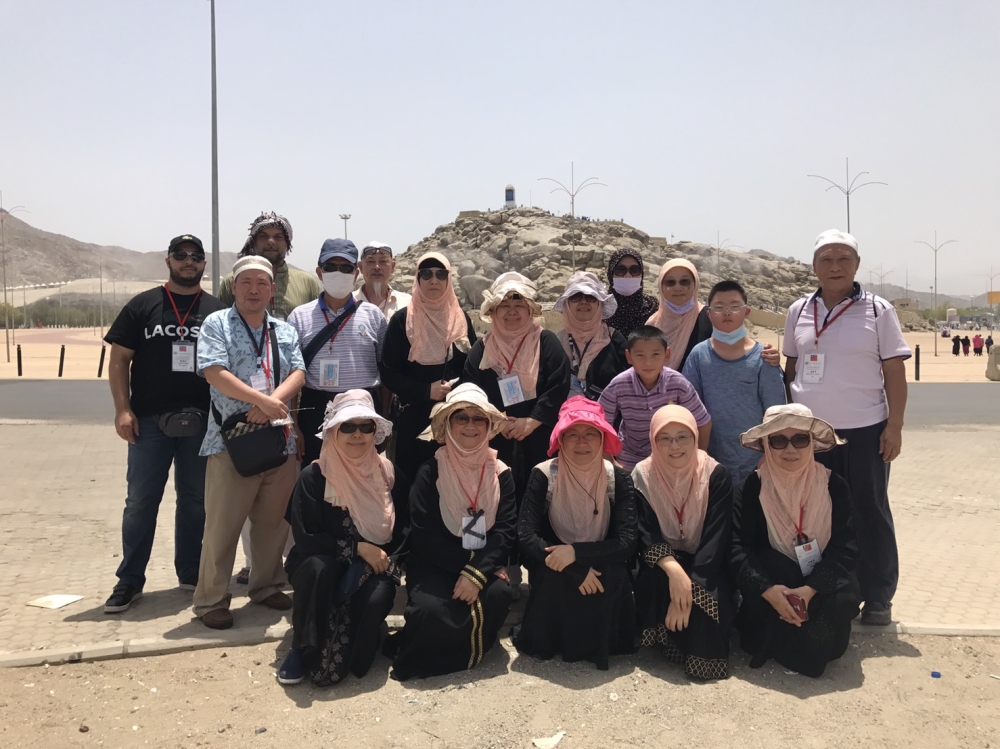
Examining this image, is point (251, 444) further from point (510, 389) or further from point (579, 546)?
point (579, 546)

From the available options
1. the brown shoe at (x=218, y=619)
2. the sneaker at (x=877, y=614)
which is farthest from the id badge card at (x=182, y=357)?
the sneaker at (x=877, y=614)

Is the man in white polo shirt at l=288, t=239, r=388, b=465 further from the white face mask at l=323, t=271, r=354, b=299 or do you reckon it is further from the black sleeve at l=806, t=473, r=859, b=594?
the black sleeve at l=806, t=473, r=859, b=594

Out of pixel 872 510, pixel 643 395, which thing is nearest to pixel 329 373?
pixel 643 395

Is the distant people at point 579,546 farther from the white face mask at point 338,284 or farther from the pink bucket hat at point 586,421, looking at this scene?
the white face mask at point 338,284

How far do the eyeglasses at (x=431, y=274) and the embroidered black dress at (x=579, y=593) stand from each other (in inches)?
54.7

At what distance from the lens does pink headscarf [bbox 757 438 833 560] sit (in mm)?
4004

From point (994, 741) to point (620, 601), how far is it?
5.36 feet

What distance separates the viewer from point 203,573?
4.39 metres

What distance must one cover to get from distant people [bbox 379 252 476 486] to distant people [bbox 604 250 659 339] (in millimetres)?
1122

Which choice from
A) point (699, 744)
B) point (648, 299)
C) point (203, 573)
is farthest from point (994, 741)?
point (203, 573)

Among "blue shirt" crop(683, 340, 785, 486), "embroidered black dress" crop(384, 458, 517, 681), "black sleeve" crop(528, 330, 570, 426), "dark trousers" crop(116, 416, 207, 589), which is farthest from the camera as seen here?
"dark trousers" crop(116, 416, 207, 589)

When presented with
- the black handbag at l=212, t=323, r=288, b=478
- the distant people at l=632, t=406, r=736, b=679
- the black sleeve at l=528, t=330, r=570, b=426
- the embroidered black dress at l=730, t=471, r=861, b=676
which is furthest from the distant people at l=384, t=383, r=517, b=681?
the embroidered black dress at l=730, t=471, r=861, b=676

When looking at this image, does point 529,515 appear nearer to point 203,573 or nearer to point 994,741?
point 203,573

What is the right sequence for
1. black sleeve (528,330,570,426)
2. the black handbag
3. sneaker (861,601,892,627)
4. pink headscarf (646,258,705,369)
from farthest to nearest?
pink headscarf (646,258,705,369), black sleeve (528,330,570,426), sneaker (861,601,892,627), the black handbag
